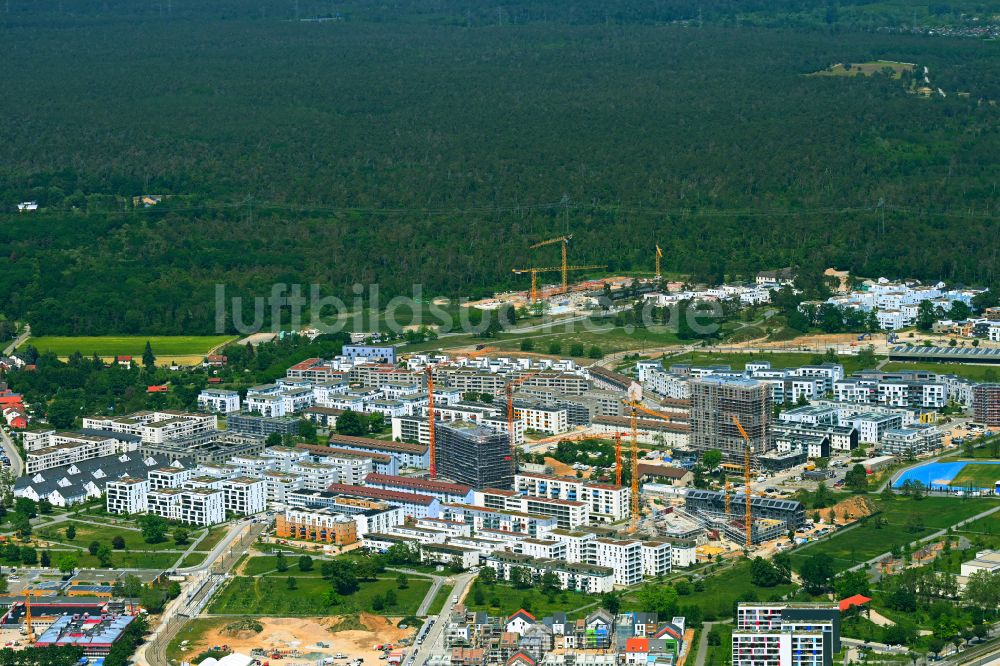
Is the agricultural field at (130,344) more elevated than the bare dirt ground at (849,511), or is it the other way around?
the bare dirt ground at (849,511)

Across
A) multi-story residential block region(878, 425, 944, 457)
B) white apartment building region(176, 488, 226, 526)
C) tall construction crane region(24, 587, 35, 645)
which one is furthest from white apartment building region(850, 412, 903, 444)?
tall construction crane region(24, 587, 35, 645)

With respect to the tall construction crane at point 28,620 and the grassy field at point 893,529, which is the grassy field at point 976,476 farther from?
the tall construction crane at point 28,620

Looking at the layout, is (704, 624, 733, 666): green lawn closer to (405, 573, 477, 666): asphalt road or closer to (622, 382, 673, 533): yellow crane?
(405, 573, 477, 666): asphalt road

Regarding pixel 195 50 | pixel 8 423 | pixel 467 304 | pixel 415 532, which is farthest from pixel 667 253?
pixel 195 50

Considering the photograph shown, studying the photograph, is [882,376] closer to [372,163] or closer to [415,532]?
[415,532]

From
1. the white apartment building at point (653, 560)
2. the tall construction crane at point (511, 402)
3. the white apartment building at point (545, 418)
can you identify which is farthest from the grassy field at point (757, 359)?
the white apartment building at point (653, 560)

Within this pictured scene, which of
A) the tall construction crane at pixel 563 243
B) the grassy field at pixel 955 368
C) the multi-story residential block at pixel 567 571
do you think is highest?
the multi-story residential block at pixel 567 571

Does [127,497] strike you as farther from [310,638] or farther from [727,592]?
[727,592]

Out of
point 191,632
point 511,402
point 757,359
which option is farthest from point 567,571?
point 757,359
